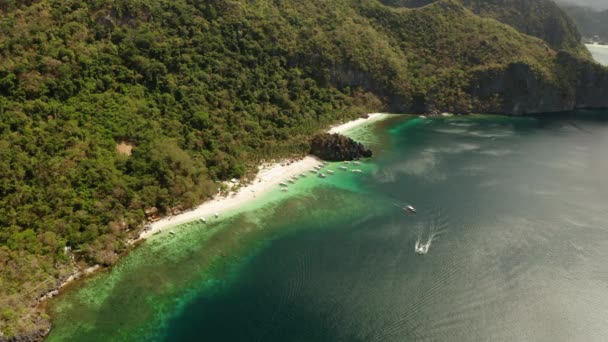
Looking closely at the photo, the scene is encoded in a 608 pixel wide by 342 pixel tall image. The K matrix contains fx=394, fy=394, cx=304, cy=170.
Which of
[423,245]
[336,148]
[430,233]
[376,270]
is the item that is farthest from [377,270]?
[336,148]

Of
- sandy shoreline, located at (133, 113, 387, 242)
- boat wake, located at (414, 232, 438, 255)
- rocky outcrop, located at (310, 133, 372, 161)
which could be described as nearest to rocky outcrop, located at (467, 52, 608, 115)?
rocky outcrop, located at (310, 133, 372, 161)

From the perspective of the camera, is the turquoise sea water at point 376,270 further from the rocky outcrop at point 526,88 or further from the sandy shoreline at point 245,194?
the rocky outcrop at point 526,88

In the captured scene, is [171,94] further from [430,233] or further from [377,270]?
[430,233]

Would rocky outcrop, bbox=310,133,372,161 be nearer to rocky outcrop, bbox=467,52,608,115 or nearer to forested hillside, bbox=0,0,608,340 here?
forested hillside, bbox=0,0,608,340

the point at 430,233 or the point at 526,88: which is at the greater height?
the point at 526,88

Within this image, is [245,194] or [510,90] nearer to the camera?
[245,194]

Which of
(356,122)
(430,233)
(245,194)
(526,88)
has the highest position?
(526,88)

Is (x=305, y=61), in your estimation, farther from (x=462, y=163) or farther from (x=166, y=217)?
(x=166, y=217)

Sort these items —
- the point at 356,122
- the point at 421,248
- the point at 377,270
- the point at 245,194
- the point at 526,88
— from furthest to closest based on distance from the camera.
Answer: the point at 526,88
the point at 356,122
the point at 245,194
the point at 421,248
the point at 377,270
